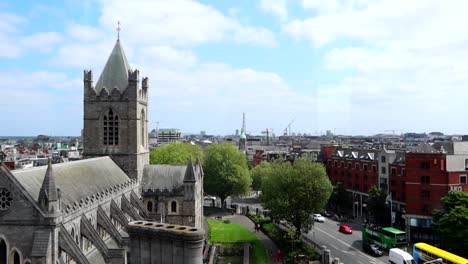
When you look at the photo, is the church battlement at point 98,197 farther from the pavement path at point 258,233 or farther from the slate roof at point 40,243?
the pavement path at point 258,233

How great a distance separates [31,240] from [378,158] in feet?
214

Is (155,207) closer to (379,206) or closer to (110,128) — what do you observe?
(110,128)

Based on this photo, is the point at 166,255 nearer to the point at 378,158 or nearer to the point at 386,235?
the point at 386,235

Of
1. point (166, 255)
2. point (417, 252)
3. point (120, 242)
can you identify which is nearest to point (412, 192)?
point (417, 252)

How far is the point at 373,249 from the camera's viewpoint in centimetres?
5153

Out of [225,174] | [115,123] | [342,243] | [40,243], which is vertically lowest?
[342,243]

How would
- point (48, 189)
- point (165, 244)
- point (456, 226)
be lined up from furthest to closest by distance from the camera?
point (456, 226)
point (48, 189)
point (165, 244)

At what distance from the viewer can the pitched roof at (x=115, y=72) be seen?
159 feet

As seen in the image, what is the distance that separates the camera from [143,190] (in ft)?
161

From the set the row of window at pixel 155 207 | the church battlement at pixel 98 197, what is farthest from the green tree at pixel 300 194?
the church battlement at pixel 98 197

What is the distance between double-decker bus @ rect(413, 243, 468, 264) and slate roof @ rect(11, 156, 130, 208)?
33016 millimetres

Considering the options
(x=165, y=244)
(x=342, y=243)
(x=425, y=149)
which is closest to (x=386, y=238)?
(x=342, y=243)

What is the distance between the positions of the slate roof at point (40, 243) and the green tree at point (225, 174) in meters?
54.9

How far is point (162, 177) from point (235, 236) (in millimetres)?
15514
